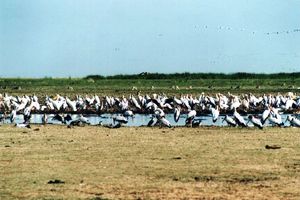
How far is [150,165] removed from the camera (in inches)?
647

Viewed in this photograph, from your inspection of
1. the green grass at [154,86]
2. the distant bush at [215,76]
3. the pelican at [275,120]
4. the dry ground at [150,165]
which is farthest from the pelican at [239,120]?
the distant bush at [215,76]

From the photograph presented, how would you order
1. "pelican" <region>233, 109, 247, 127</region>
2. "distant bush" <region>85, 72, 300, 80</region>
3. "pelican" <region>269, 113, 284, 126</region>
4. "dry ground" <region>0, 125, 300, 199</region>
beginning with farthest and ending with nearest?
"distant bush" <region>85, 72, 300, 80</region>
"pelican" <region>269, 113, 284, 126</region>
"pelican" <region>233, 109, 247, 127</region>
"dry ground" <region>0, 125, 300, 199</region>

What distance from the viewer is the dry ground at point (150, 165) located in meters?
13.1

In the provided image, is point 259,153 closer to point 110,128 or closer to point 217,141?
point 217,141

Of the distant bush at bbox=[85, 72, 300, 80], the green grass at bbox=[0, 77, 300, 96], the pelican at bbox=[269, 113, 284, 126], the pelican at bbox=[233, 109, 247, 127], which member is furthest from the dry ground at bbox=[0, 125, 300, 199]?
the distant bush at bbox=[85, 72, 300, 80]

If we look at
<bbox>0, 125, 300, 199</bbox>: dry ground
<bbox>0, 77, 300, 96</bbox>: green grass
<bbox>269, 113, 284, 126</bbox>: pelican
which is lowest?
<bbox>0, 125, 300, 199</bbox>: dry ground

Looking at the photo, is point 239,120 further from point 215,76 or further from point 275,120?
point 215,76

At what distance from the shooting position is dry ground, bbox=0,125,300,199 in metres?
13.1

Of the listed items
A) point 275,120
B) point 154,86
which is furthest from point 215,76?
point 275,120

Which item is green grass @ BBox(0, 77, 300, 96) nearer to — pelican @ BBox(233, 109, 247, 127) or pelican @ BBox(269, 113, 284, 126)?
pelican @ BBox(269, 113, 284, 126)

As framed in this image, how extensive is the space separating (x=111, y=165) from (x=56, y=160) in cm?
160

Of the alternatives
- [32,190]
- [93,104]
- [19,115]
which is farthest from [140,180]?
[93,104]

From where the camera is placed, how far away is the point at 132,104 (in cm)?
4166

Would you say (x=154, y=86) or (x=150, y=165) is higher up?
(x=154, y=86)
